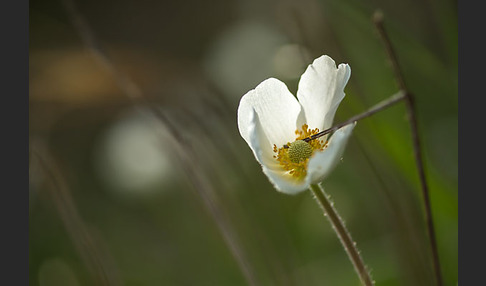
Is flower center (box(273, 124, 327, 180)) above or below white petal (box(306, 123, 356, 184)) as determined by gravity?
above

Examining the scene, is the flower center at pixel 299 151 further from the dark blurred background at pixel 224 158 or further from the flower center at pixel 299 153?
the dark blurred background at pixel 224 158

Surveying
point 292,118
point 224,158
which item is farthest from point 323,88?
point 224,158

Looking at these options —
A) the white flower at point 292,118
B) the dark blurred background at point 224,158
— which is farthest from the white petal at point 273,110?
the dark blurred background at point 224,158

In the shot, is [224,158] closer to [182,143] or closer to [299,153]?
[182,143]

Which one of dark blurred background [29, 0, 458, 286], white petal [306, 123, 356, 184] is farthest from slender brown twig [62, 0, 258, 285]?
white petal [306, 123, 356, 184]

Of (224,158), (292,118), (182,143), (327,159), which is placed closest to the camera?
(327,159)

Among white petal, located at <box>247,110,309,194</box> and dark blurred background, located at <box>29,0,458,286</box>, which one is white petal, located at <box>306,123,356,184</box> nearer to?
white petal, located at <box>247,110,309,194</box>
